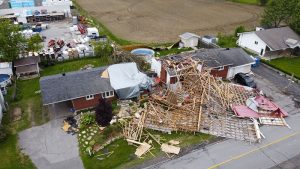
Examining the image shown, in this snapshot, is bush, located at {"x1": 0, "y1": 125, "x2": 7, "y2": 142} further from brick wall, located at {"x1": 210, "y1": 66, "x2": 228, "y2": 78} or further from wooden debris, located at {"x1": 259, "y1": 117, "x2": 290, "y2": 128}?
wooden debris, located at {"x1": 259, "y1": 117, "x2": 290, "y2": 128}

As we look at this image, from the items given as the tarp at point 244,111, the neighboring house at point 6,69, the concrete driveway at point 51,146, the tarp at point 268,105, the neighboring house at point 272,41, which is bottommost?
the concrete driveway at point 51,146

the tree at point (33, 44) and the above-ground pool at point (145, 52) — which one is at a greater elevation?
the tree at point (33, 44)

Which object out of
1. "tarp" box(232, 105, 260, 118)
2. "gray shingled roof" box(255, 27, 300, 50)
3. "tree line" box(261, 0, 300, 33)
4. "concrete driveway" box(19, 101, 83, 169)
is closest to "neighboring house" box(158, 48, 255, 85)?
"tarp" box(232, 105, 260, 118)

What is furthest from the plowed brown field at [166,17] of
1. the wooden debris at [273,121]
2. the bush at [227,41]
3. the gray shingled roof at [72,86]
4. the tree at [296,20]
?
the wooden debris at [273,121]

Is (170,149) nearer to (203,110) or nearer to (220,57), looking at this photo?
(203,110)

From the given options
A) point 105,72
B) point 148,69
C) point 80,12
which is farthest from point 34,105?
point 80,12

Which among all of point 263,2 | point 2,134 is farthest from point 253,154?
point 263,2

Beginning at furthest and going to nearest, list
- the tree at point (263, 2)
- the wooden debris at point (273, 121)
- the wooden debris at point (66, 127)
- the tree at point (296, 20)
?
the tree at point (263, 2) → the tree at point (296, 20) → the wooden debris at point (273, 121) → the wooden debris at point (66, 127)

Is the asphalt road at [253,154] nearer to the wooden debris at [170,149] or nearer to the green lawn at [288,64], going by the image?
the wooden debris at [170,149]
